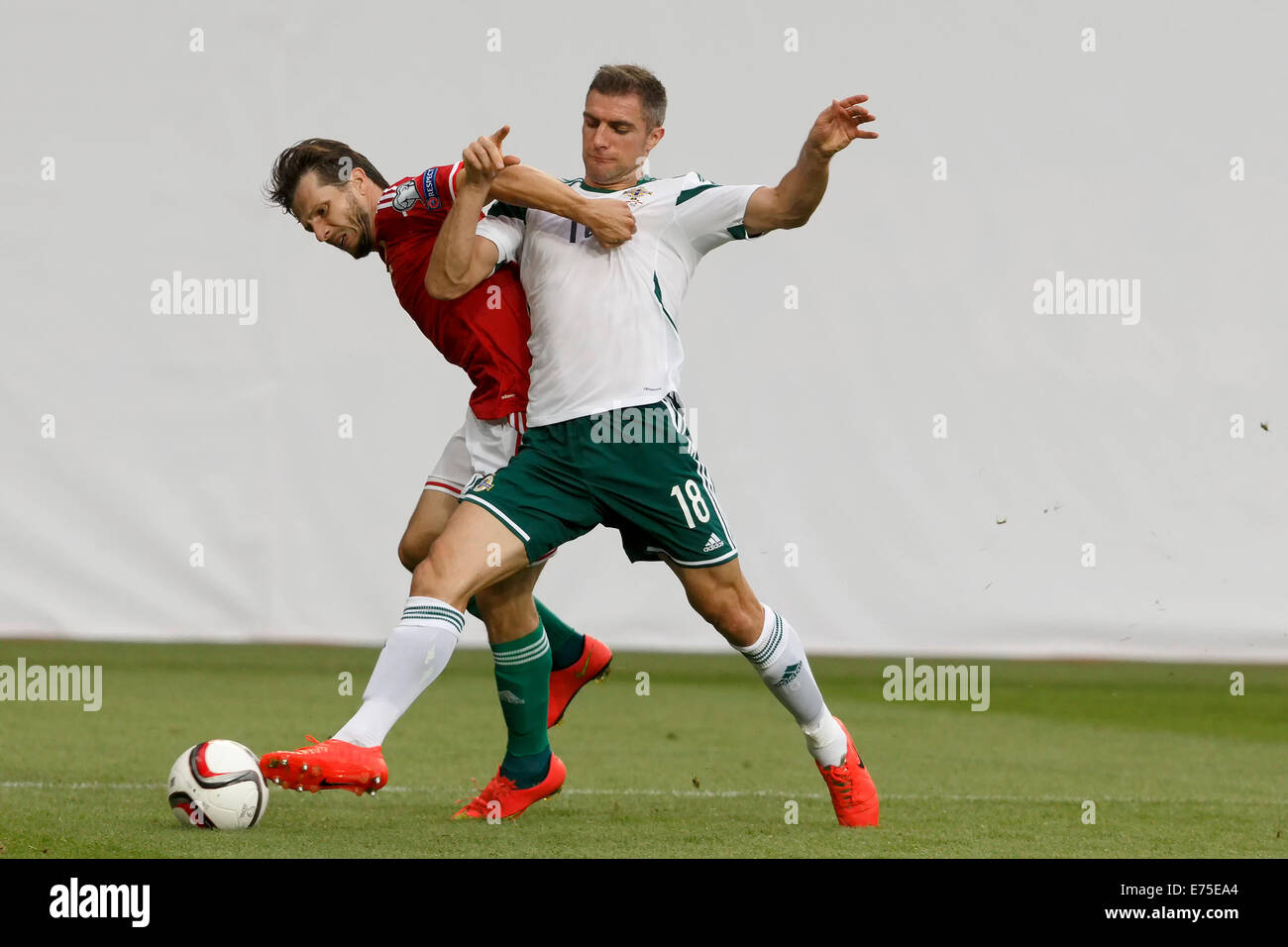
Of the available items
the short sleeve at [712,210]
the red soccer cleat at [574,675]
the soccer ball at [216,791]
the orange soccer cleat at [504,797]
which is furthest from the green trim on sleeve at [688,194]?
the soccer ball at [216,791]

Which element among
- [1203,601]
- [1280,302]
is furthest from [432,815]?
[1280,302]

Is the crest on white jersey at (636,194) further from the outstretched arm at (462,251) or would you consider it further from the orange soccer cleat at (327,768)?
the orange soccer cleat at (327,768)

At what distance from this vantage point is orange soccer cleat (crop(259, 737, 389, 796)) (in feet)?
9.27

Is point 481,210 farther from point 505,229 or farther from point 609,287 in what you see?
point 609,287

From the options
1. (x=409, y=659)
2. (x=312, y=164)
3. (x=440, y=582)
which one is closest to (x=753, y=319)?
(x=312, y=164)

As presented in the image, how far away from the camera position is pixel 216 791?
3.38m

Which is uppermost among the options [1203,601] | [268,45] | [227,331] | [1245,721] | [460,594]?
[268,45]

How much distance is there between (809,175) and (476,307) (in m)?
0.86

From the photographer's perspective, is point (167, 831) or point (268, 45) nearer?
point (167, 831)

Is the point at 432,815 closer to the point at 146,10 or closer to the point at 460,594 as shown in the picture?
the point at 460,594

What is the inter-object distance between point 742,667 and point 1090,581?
2.01 m

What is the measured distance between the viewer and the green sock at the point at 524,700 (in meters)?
3.84

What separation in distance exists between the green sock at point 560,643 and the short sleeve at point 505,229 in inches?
42.1

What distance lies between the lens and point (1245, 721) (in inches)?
270
